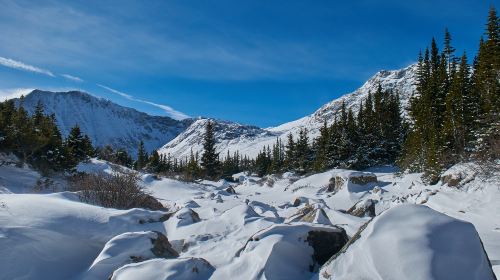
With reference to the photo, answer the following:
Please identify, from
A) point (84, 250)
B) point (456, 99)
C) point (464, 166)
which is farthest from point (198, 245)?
point (456, 99)

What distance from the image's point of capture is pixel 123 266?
8.04 m

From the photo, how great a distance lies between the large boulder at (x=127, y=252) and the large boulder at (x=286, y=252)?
1.89 metres

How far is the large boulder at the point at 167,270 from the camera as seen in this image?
7.39 m

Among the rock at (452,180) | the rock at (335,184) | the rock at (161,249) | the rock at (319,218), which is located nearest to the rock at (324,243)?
the rock at (319,218)

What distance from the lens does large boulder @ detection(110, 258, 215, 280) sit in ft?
24.2

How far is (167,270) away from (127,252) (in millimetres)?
1718

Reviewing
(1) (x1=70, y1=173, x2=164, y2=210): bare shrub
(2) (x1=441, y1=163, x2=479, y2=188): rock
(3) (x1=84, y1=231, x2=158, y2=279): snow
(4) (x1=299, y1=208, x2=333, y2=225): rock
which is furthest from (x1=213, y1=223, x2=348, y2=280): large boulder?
(2) (x1=441, y1=163, x2=479, y2=188): rock

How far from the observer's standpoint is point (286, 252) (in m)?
7.67

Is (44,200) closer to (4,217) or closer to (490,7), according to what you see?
(4,217)

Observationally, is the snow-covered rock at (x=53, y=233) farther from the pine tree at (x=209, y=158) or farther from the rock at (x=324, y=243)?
the pine tree at (x=209, y=158)

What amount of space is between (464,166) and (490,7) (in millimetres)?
21521

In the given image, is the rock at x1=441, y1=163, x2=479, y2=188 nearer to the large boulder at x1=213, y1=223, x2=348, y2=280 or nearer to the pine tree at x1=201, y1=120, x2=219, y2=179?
the large boulder at x1=213, y1=223, x2=348, y2=280

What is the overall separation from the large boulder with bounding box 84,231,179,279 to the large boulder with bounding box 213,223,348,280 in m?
1.89

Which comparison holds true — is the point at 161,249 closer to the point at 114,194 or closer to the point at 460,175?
the point at 114,194
